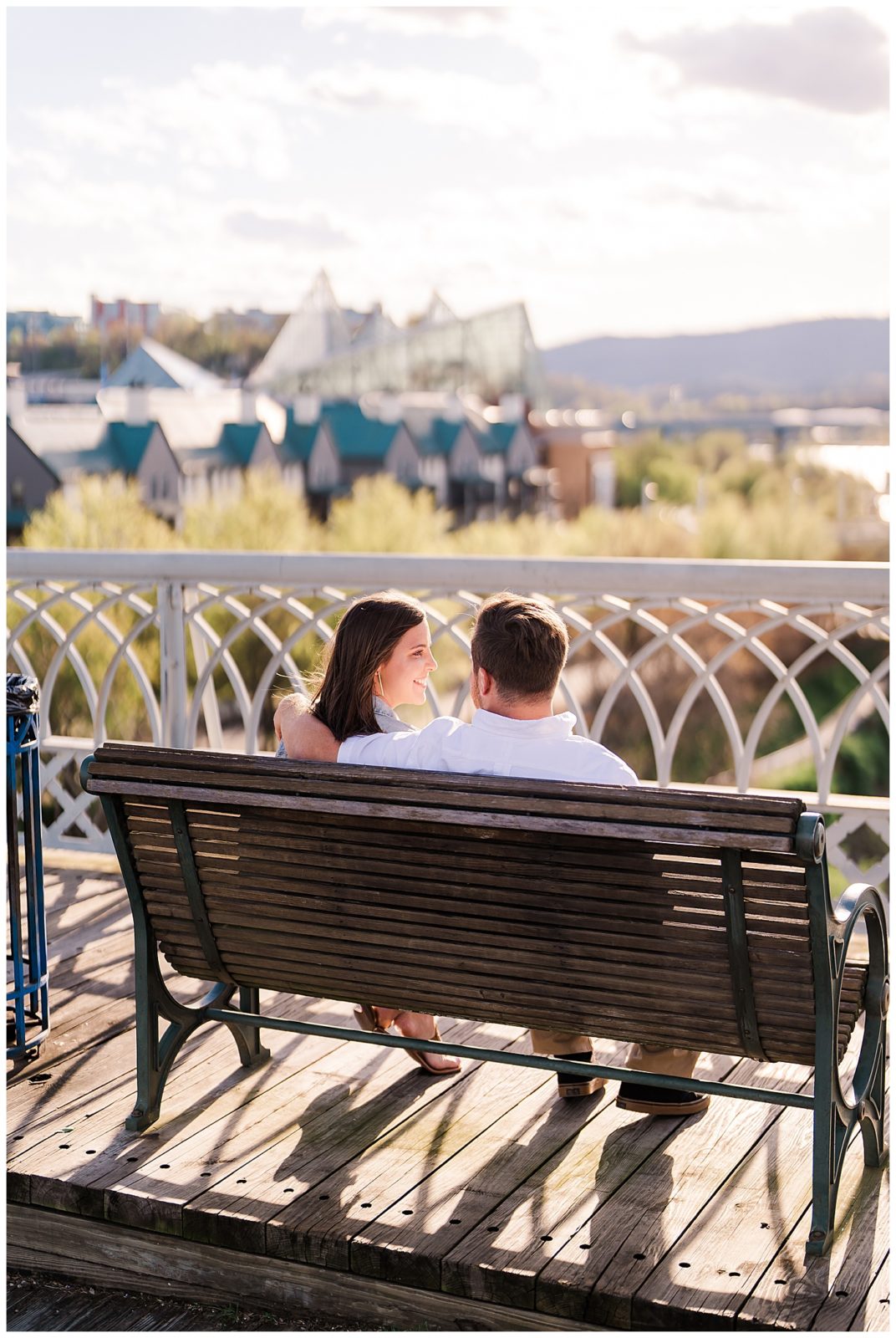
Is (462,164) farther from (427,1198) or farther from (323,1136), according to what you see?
(427,1198)

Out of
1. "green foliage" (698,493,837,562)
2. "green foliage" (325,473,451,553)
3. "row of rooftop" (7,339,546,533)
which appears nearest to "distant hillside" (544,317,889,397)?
"row of rooftop" (7,339,546,533)

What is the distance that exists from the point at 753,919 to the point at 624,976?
25 centimetres

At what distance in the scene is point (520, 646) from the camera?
248 centimetres

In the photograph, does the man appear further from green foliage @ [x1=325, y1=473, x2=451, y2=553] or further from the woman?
green foliage @ [x1=325, y1=473, x2=451, y2=553]

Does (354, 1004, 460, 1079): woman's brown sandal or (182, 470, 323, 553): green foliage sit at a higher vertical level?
(182, 470, 323, 553): green foliage

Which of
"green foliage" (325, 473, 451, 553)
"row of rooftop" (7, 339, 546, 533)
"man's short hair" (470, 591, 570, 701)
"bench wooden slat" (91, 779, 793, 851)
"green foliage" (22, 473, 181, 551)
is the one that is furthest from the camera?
"row of rooftop" (7, 339, 546, 533)

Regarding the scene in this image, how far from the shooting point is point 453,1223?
245cm

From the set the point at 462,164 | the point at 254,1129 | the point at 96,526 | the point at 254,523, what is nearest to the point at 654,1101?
the point at 254,1129

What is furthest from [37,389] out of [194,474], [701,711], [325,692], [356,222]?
[356,222]

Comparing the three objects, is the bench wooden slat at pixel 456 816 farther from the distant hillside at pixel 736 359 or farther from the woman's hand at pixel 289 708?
the distant hillside at pixel 736 359

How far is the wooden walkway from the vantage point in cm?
229

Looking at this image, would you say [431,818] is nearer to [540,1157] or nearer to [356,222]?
[540,1157]

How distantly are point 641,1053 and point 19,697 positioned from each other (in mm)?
1524

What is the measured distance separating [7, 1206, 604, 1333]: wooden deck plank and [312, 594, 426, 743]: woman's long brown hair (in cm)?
98
